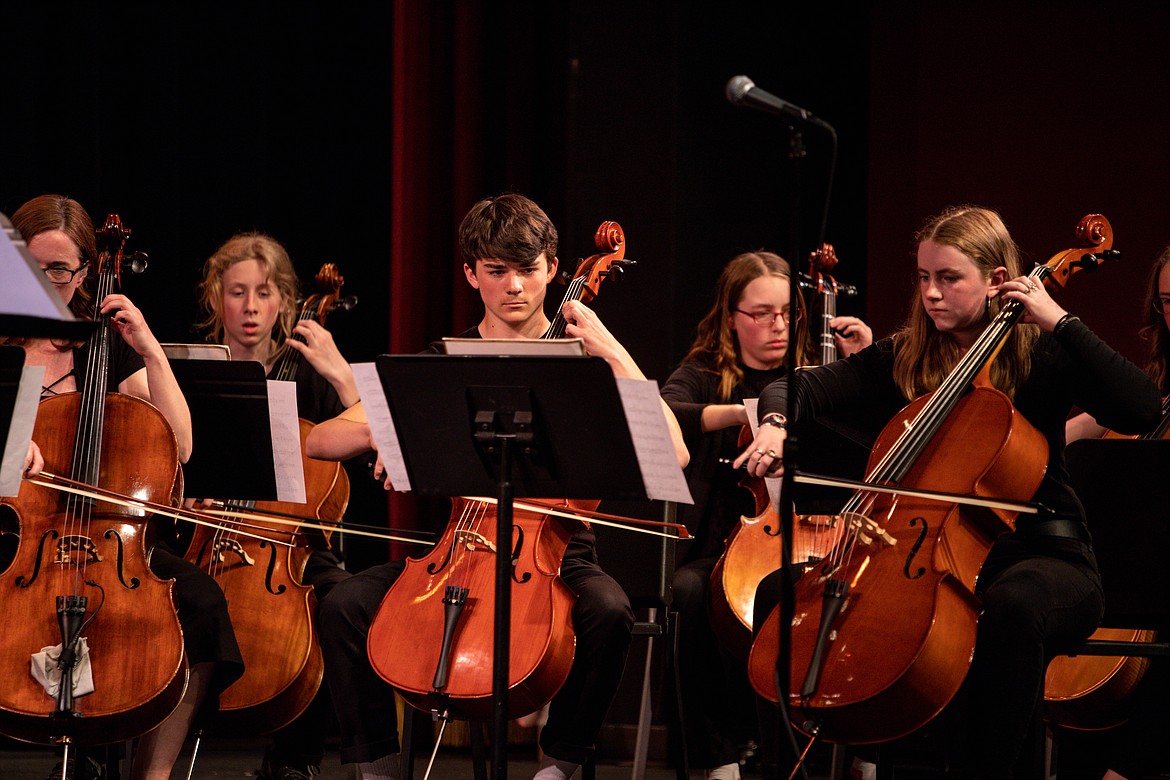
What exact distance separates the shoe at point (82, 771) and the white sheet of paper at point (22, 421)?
0.65m

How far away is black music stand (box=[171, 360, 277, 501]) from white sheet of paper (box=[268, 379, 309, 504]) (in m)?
0.03

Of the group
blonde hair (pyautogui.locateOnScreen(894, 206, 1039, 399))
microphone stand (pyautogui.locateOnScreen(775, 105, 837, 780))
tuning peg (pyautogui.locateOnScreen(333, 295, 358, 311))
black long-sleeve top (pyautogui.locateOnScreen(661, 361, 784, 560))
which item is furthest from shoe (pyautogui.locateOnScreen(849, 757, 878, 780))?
tuning peg (pyautogui.locateOnScreen(333, 295, 358, 311))

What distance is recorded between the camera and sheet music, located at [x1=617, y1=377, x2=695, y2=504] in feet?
6.43

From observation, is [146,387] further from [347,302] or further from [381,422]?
[381,422]

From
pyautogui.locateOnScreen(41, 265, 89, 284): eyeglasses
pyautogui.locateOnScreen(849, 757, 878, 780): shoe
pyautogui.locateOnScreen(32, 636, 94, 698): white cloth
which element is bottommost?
pyautogui.locateOnScreen(849, 757, 878, 780): shoe

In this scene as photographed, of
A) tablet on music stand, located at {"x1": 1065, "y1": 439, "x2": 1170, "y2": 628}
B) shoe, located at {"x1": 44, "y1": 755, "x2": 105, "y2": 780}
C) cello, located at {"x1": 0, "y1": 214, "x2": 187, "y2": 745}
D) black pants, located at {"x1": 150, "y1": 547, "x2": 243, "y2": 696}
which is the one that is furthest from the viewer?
black pants, located at {"x1": 150, "y1": 547, "x2": 243, "y2": 696}

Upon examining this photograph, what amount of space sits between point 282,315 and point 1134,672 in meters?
2.28

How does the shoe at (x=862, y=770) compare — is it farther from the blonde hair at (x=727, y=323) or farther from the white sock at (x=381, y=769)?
the white sock at (x=381, y=769)

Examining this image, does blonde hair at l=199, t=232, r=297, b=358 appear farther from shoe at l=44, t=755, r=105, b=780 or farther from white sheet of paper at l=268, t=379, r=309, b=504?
shoe at l=44, t=755, r=105, b=780

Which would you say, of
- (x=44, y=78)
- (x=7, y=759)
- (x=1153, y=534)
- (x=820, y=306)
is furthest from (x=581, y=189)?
(x=7, y=759)

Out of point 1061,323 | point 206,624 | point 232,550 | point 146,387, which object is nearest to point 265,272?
point 146,387

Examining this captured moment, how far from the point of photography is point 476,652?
2256 millimetres

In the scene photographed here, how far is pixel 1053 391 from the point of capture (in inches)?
96.2

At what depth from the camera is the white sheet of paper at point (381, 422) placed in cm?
210
